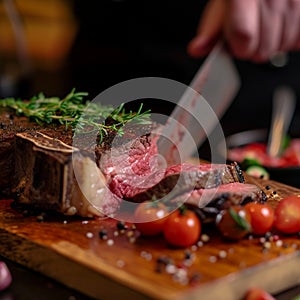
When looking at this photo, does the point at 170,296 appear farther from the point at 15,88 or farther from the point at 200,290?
the point at 15,88

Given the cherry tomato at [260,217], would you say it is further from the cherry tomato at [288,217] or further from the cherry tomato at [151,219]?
the cherry tomato at [151,219]

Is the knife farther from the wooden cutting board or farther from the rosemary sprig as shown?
the wooden cutting board

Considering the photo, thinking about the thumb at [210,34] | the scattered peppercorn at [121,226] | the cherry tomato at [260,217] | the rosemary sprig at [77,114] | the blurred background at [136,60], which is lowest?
the blurred background at [136,60]

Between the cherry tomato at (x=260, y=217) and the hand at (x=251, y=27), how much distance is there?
98cm

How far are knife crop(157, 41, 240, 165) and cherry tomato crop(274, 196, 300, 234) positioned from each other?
53 cm

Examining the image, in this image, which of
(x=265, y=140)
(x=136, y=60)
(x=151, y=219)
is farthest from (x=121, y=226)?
(x=136, y=60)

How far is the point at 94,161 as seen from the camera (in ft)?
7.34

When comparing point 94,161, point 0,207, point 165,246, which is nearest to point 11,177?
point 0,207

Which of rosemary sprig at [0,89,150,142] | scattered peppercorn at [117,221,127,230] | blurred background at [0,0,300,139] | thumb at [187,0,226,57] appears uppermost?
thumb at [187,0,226,57]

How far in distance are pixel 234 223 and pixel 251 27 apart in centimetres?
114

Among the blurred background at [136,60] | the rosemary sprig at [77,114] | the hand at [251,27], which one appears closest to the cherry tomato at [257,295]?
the rosemary sprig at [77,114]

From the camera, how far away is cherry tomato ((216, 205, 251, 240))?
2.02 m

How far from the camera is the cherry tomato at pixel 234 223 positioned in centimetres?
202

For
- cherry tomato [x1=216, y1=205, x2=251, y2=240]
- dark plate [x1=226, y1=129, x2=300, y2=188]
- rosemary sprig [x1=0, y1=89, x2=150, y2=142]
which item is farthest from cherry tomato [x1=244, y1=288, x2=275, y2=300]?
dark plate [x1=226, y1=129, x2=300, y2=188]
